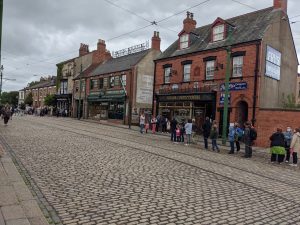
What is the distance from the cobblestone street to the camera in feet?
20.2

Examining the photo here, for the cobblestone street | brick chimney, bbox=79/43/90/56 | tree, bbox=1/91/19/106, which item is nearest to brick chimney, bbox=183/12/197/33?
the cobblestone street

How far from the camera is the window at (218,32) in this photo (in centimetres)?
2828

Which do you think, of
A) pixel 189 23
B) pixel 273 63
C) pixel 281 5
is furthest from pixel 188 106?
pixel 281 5

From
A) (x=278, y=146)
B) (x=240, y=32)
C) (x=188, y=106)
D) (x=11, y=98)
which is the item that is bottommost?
(x=278, y=146)

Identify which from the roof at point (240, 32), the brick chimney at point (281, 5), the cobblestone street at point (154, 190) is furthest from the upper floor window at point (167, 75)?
the cobblestone street at point (154, 190)

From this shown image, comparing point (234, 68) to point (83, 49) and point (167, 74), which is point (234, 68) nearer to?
point (167, 74)

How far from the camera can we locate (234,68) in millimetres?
25891

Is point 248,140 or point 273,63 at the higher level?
point 273,63

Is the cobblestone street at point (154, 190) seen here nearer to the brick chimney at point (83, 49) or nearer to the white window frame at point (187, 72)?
the white window frame at point (187, 72)

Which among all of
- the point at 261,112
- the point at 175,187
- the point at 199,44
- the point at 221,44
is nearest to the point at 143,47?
the point at 199,44

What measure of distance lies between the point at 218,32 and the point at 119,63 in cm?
1945

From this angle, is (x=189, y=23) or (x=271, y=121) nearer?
(x=271, y=121)

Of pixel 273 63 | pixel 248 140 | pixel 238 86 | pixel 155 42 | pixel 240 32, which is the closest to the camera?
pixel 248 140

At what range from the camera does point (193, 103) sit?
2925cm
